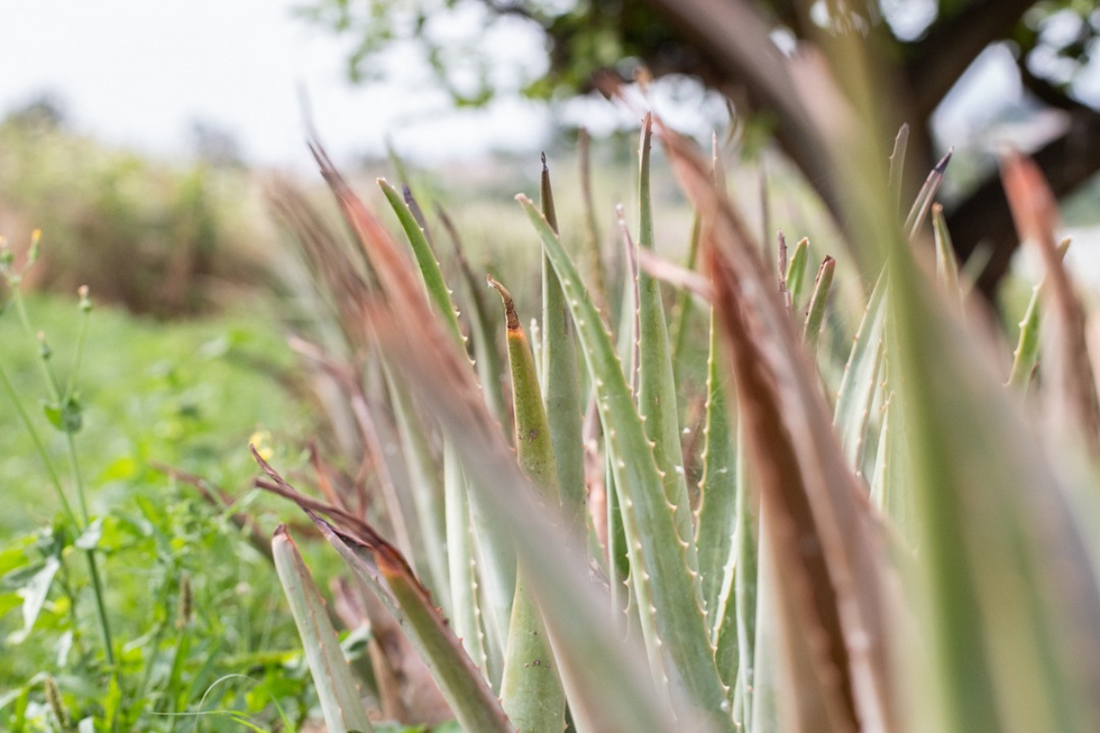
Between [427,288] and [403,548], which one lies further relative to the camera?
[403,548]

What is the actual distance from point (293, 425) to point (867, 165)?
233 cm

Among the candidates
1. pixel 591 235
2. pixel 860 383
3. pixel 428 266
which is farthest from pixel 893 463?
pixel 591 235

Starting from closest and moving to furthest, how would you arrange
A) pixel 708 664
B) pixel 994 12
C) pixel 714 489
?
1. pixel 708 664
2. pixel 714 489
3. pixel 994 12

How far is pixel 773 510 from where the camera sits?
12.1 inches

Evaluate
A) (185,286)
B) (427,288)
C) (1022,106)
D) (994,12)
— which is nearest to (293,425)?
(427,288)

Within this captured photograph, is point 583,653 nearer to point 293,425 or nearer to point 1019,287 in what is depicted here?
point 293,425

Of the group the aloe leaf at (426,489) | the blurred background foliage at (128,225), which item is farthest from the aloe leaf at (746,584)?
the blurred background foliage at (128,225)

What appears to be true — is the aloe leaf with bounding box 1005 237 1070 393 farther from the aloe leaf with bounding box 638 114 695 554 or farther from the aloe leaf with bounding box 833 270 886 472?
the aloe leaf with bounding box 638 114 695 554

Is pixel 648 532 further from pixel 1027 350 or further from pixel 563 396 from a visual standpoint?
pixel 1027 350

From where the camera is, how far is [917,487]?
0.25 meters

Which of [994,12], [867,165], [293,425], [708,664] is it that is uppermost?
[994,12]

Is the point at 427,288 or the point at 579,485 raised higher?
the point at 427,288

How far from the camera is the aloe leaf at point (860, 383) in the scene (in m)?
0.61

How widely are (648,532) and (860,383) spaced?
0.24m
